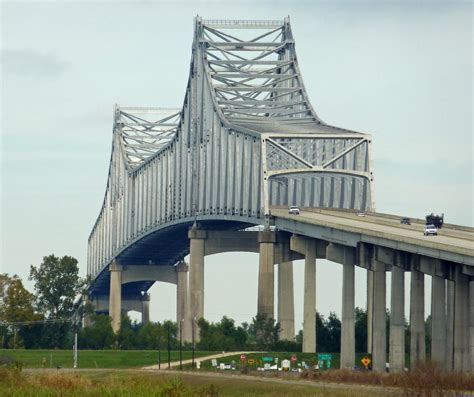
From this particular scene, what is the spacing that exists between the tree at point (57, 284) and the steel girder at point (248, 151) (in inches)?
503

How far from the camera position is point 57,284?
175000mm

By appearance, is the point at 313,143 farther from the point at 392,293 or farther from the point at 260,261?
the point at 392,293

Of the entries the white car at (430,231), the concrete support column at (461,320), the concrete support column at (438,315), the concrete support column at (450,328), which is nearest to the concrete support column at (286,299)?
the white car at (430,231)

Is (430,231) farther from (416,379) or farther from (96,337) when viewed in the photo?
Answer: (96,337)

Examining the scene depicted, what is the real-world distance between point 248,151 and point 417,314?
1741 inches

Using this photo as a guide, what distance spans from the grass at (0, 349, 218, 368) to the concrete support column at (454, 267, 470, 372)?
29.0 m

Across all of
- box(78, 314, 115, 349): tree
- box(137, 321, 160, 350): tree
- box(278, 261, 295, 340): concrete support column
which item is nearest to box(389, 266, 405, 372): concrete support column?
box(278, 261, 295, 340): concrete support column

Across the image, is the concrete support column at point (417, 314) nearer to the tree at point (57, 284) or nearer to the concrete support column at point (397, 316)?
the concrete support column at point (397, 316)

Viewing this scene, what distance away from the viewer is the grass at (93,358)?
131000 mm

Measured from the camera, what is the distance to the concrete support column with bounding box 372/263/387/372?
12206 cm

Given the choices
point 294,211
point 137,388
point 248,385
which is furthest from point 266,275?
point 137,388

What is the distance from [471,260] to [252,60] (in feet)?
273

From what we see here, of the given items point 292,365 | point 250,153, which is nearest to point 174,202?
point 250,153

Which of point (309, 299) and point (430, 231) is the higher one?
point (430, 231)
